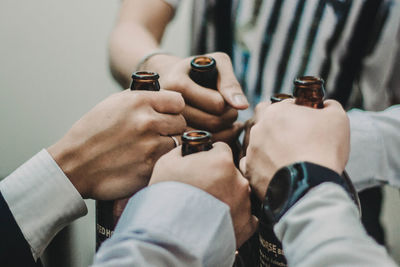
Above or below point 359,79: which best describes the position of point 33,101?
below

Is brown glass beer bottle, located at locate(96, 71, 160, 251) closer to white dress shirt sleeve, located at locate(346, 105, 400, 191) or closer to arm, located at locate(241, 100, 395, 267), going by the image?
arm, located at locate(241, 100, 395, 267)

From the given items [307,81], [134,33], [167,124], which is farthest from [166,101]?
[134,33]

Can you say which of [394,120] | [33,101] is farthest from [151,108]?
[33,101]

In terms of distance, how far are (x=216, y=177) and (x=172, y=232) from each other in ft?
0.33

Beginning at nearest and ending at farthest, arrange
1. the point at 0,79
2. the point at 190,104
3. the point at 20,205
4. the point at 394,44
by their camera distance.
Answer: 1. the point at 20,205
2. the point at 190,104
3. the point at 394,44
4. the point at 0,79

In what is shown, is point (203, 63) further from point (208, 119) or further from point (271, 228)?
point (271, 228)

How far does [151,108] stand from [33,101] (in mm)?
1274

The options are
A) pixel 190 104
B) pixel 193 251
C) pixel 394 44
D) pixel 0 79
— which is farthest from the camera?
pixel 0 79

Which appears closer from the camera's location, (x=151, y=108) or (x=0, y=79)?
(x=151, y=108)

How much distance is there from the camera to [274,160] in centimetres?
53

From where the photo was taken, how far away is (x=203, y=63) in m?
0.75

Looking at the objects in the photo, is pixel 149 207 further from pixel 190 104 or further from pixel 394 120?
pixel 394 120

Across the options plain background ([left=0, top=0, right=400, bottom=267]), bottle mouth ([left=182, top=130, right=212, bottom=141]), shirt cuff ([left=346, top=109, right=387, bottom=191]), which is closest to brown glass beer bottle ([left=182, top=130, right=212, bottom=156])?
bottle mouth ([left=182, top=130, right=212, bottom=141])

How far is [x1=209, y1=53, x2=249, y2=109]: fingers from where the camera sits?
28.5 inches
